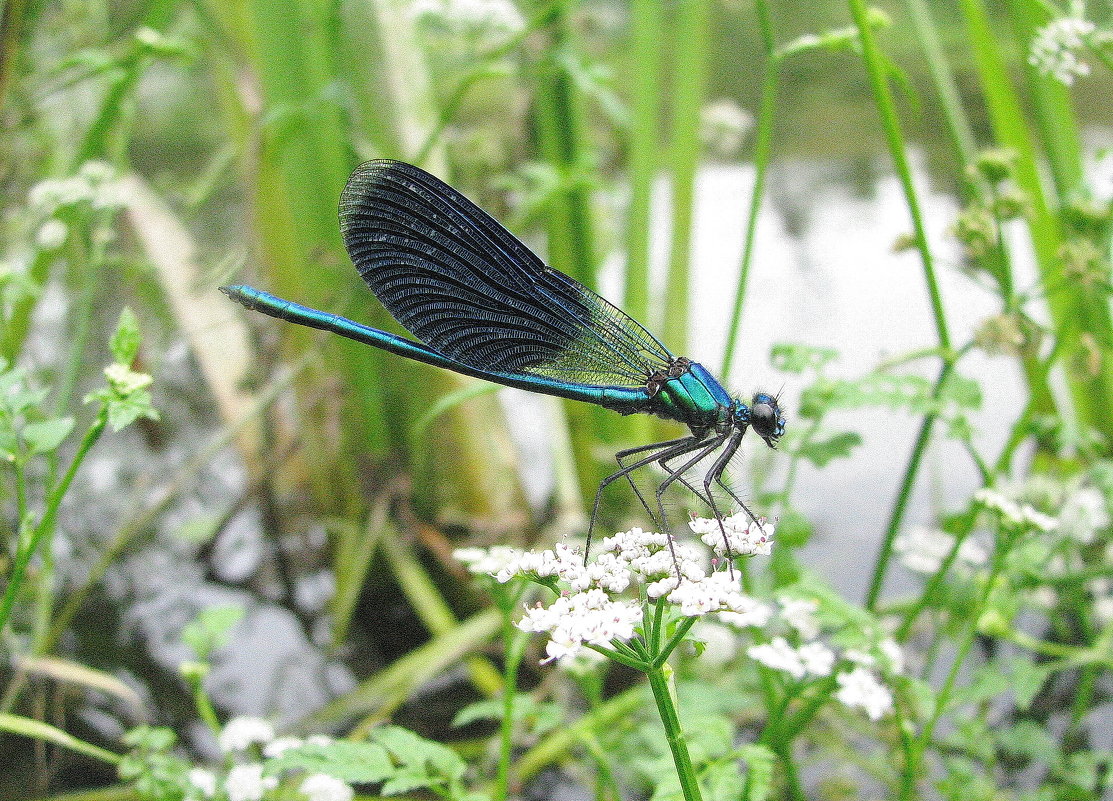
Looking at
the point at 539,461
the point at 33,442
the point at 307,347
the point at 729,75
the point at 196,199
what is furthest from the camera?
the point at 729,75

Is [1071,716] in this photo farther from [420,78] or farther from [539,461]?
[420,78]

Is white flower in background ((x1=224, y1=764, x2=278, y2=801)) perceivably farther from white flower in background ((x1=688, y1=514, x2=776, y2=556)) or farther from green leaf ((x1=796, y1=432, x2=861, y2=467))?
green leaf ((x1=796, y1=432, x2=861, y2=467))

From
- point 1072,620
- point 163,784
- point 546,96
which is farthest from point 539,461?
point 163,784

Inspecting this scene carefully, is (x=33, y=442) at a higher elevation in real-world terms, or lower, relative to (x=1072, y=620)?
higher

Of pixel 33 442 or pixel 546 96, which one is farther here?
pixel 546 96

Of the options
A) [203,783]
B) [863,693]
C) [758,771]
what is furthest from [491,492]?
[758,771]

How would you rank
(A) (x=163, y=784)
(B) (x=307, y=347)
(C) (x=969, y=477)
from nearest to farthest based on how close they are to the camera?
(A) (x=163, y=784)
(B) (x=307, y=347)
(C) (x=969, y=477)
